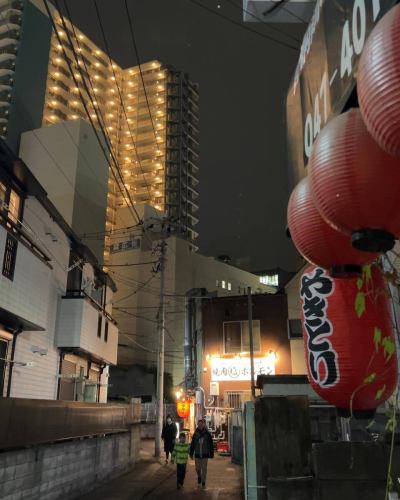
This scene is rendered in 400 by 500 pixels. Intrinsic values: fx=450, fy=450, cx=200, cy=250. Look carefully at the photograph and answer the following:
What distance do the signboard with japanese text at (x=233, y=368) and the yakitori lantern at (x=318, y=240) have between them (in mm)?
30006

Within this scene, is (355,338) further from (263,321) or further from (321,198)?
(263,321)

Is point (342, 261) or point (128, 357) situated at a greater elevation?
point (128, 357)

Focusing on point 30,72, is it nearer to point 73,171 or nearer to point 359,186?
point 73,171

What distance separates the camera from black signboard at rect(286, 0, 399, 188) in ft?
9.63

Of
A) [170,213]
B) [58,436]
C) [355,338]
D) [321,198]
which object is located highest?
[170,213]

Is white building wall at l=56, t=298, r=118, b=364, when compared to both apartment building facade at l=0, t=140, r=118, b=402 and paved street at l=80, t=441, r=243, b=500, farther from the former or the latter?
paved street at l=80, t=441, r=243, b=500

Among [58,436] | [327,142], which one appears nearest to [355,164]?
[327,142]

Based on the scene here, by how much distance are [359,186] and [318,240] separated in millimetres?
747

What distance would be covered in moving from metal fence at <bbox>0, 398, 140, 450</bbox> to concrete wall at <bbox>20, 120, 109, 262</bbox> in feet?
118

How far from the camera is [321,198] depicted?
119 inches

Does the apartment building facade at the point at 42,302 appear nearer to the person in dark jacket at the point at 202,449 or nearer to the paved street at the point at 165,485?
the paved street at the point at 165,485

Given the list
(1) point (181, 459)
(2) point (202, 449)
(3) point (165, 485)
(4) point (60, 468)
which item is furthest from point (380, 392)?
(3) point (165, 485)

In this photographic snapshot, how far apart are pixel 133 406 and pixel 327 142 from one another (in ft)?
73.1

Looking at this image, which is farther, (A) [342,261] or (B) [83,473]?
(B) [83,473]
